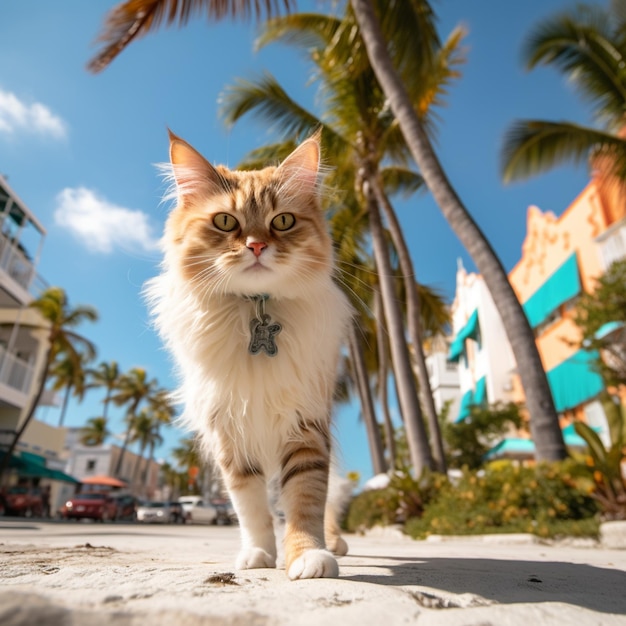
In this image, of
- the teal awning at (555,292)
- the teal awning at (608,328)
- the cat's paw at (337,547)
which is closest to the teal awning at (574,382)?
the teal awning at (608,328)

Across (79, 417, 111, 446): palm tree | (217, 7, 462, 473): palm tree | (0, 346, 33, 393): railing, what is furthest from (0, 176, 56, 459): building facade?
(79, 417, 111, 446): palm tree

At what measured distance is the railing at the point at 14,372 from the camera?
2064 centimetres

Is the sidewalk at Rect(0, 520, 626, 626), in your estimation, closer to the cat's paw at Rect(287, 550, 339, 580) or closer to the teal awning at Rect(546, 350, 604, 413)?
the cat's paw at Rect(287, 550, 339, 580)

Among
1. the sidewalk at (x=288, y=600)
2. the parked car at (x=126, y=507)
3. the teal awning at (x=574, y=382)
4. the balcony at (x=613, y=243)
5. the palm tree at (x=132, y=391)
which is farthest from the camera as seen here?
the palm tree at (x=132, y=391)

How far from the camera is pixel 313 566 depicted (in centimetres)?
166

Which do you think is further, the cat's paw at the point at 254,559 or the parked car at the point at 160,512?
the parked car at the point at 160,512

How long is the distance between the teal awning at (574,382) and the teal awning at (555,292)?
2128 mm

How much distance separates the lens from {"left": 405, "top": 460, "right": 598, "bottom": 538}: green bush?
529 cm

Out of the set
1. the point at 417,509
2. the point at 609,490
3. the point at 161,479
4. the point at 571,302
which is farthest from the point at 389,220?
the point at 161,479

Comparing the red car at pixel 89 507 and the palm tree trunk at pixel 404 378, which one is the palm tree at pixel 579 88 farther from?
the red car at pixel 89 507

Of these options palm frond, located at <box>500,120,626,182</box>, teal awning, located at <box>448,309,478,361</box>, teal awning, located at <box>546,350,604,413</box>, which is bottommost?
teal awning, located at <box>546,350,604,413</box>

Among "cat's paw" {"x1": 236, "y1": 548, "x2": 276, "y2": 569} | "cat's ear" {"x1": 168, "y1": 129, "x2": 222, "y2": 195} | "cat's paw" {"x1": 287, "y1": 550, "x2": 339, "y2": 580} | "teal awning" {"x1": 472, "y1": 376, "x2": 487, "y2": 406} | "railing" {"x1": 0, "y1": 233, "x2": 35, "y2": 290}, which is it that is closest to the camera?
"cat's paw" {"x1": 287, "y1": 550, "x2": 339, "y2": 580}

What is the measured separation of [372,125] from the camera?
11.5 metres

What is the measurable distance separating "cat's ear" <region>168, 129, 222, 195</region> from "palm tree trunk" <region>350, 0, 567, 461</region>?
15.1 ft
